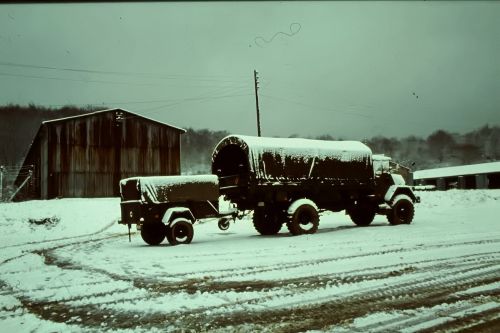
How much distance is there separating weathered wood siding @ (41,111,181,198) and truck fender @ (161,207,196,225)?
22.0 metres

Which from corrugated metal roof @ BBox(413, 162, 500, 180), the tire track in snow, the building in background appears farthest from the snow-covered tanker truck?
corrugated metal roof @ BBox(413, 162, 500, 180)

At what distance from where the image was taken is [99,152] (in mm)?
36188

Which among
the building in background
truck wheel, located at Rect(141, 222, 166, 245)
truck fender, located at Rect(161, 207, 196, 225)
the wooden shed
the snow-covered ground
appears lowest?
the snow-covered ground

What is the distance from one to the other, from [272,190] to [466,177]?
59966 millimetres

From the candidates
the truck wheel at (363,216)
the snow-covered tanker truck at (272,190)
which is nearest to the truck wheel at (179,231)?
the snow-covered tanker truck at (272,190)

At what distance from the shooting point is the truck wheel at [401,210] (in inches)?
793

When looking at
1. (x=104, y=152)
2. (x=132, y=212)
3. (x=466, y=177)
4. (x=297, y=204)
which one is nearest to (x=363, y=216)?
(x=297, y=204)

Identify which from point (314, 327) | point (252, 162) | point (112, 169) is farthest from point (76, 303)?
point (112, 169)

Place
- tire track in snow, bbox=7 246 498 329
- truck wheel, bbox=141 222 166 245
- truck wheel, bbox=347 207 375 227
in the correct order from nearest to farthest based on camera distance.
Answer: tire track in snow, bbox=7 246 498 329, truck wheel, bbox=141 222 166 245, truck wheel, bbox=347 207 375 227

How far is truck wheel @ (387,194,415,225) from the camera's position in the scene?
20141 millimetres

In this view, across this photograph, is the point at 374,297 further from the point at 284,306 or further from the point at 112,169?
the point at 112,169

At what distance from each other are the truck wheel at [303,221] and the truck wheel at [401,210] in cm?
440

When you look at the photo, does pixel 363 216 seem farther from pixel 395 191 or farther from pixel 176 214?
pixel 176 214

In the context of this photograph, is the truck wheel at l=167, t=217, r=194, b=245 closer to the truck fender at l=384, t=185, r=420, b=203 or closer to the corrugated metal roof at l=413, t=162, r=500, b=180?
the truck fender at l=384, t=185, r=420, b=203
